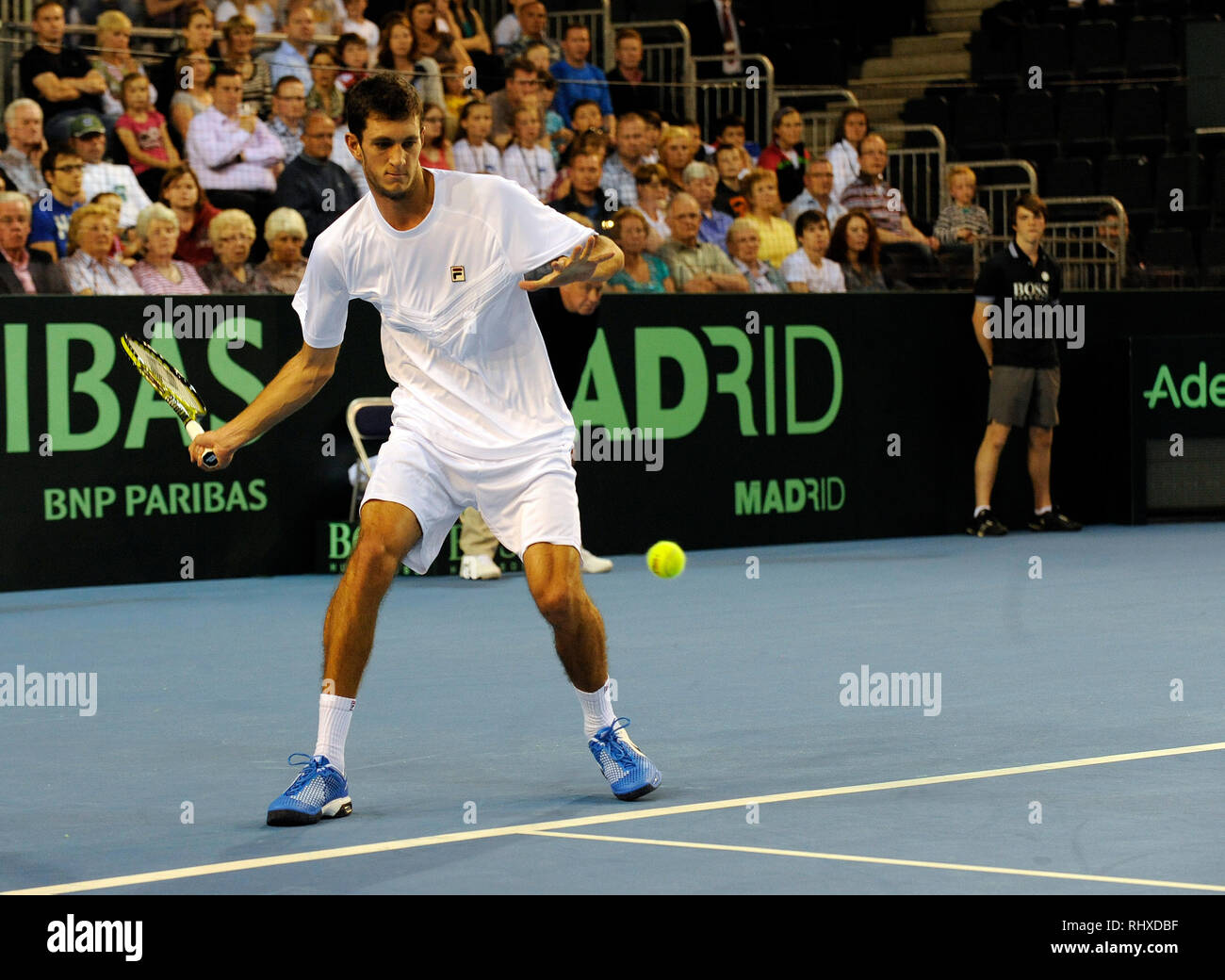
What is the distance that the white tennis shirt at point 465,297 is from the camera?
20.0 feet

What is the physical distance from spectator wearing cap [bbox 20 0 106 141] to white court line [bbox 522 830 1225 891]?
883 centimetres

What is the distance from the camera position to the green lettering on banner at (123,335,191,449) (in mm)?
12219

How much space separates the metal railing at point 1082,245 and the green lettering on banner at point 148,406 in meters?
6.68

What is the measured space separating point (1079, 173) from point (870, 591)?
937cm

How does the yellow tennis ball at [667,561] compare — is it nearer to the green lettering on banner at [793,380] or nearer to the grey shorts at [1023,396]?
the green lettering on banner at [793,380]

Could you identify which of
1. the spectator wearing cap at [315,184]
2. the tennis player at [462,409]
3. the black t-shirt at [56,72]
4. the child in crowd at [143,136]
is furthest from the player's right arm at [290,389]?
the black t-shirt at [56,72]

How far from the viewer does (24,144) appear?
12.5 m

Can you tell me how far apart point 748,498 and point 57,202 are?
5.27 metres

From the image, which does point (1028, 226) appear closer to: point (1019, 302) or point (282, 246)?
point (1019, 302)

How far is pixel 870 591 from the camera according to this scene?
1166 centimetres

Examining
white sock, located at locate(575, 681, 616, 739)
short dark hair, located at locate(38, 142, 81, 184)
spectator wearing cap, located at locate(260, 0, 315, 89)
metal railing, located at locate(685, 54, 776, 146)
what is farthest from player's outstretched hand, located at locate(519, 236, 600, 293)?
metal railing, located at locate(685, 54, 776, 146)

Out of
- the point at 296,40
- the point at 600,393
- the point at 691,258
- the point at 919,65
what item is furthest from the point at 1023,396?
the point at 919,65

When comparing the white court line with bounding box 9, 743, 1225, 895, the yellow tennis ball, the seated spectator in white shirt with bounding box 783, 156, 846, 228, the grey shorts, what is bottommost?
the white court line with bounding box 9, 743, 1225, 895

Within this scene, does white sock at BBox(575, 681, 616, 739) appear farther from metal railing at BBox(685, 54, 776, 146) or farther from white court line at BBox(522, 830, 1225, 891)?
metal railing at BBox(685, 54, 776, 146)
